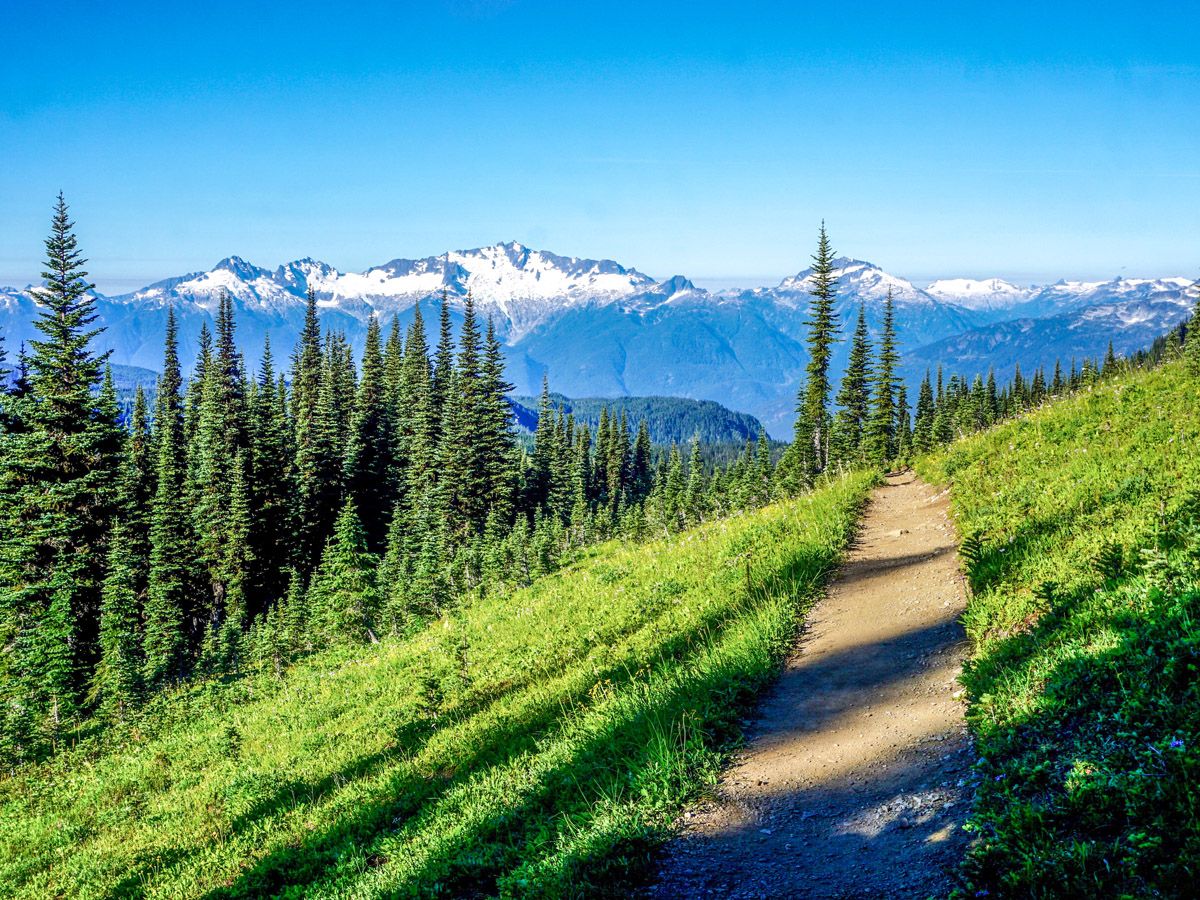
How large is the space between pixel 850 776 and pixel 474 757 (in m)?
5.53

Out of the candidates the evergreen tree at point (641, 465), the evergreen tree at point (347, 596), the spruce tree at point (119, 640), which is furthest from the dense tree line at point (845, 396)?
the evergreen tree at point (641, 465)

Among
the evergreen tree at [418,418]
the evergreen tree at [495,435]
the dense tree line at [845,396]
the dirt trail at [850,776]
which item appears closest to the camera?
the dirt trail at [850,776]

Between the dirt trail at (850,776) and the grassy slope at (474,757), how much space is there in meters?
0.41

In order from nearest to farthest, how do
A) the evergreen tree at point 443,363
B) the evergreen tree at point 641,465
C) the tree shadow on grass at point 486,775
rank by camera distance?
the tree shadow on grass at point 486,775, the evergreen tree at point 443,363, the evergreen tree at point 641,465

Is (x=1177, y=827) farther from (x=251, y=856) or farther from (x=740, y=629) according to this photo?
(x=251, y=856)

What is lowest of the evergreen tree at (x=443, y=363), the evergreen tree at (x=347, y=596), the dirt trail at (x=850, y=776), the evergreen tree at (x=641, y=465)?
the evergreen tree at (x=641, y=465)

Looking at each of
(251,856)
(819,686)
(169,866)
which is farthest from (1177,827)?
(169,866)

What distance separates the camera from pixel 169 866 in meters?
10.8

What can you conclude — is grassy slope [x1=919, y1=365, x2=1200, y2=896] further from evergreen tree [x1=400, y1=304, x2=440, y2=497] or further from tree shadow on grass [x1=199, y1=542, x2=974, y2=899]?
evergreen tree [x1=400, y1=304, x2=440, y2=497]

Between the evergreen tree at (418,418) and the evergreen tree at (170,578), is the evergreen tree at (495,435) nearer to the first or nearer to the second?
the evergreen tree at (418,418)

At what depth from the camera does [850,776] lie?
652 centimetres

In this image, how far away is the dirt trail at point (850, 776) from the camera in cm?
516

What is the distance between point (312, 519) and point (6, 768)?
4120 centimetres

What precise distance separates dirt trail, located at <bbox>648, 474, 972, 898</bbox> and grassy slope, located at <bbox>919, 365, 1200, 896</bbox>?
1.49 ft
